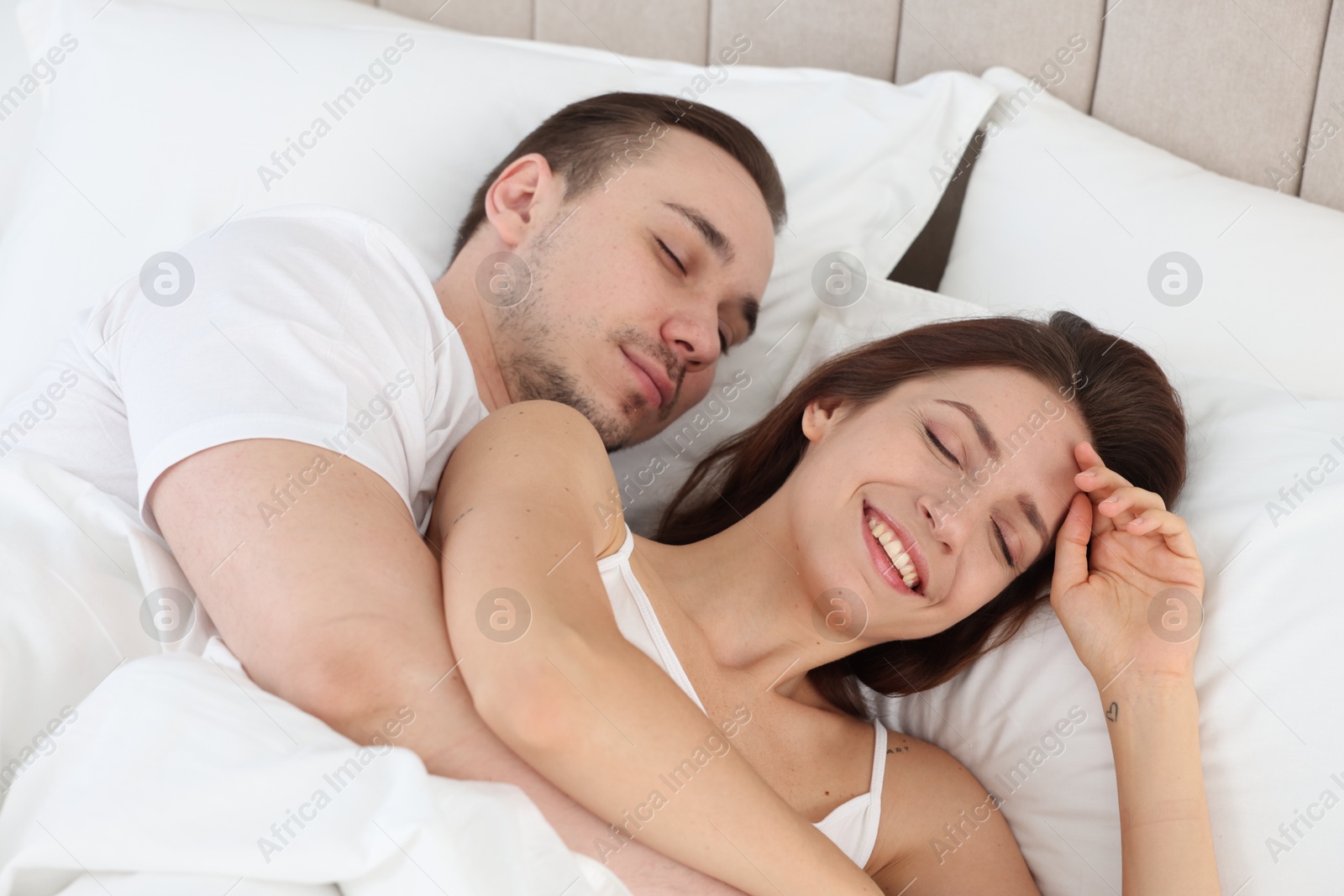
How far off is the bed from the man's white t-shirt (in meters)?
0.09

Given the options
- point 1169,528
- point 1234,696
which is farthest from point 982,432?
point 1234,696

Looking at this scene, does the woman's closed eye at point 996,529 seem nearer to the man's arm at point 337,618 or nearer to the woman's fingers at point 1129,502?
the woman's fingers at point 1129,502

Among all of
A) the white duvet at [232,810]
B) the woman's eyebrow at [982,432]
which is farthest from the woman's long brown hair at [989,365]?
the white duvet at [232,810]

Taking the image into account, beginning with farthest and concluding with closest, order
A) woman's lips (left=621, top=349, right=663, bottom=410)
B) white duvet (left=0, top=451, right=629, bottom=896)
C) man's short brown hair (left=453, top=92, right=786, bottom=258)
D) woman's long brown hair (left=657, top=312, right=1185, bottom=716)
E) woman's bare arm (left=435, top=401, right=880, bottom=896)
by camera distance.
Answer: man's short brown hair (left=453, top=92, right=786, bottom=258), woman's lips (left=621, top=349, right=663, bottom=410), woman's long brown hair (left=657, top=312, right=1185, bottom=716), woman's bare arm (left=435, top=401, right=880, bottom=896), white duvet (left=0, top=451, right=629, bottom=896)

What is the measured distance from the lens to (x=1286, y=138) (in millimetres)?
1735

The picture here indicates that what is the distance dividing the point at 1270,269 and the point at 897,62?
2.96 feet

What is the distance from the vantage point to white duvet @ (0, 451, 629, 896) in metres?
0.83

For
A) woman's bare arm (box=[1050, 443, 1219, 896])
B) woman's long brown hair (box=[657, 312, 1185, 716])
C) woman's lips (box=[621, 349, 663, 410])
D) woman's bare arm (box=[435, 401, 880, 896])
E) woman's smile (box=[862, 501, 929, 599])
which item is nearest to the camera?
woman's bare arm (box=[435, 401, 880, 896])

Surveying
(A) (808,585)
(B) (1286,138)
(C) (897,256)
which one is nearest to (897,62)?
(C) (897,256)

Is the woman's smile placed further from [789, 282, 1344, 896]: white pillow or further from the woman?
[789, 282, 1344, 896]: white pillow

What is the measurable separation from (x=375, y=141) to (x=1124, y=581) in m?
1.45

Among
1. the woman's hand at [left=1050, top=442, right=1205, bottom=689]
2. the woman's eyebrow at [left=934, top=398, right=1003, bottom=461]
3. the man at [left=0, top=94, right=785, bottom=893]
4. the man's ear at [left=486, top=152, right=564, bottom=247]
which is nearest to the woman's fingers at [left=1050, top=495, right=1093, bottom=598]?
the woman's hand at [left=1050, top=442, right=1205, bottom=689]

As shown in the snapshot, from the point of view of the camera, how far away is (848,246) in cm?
191

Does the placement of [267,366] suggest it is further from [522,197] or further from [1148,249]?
[1148,249]
